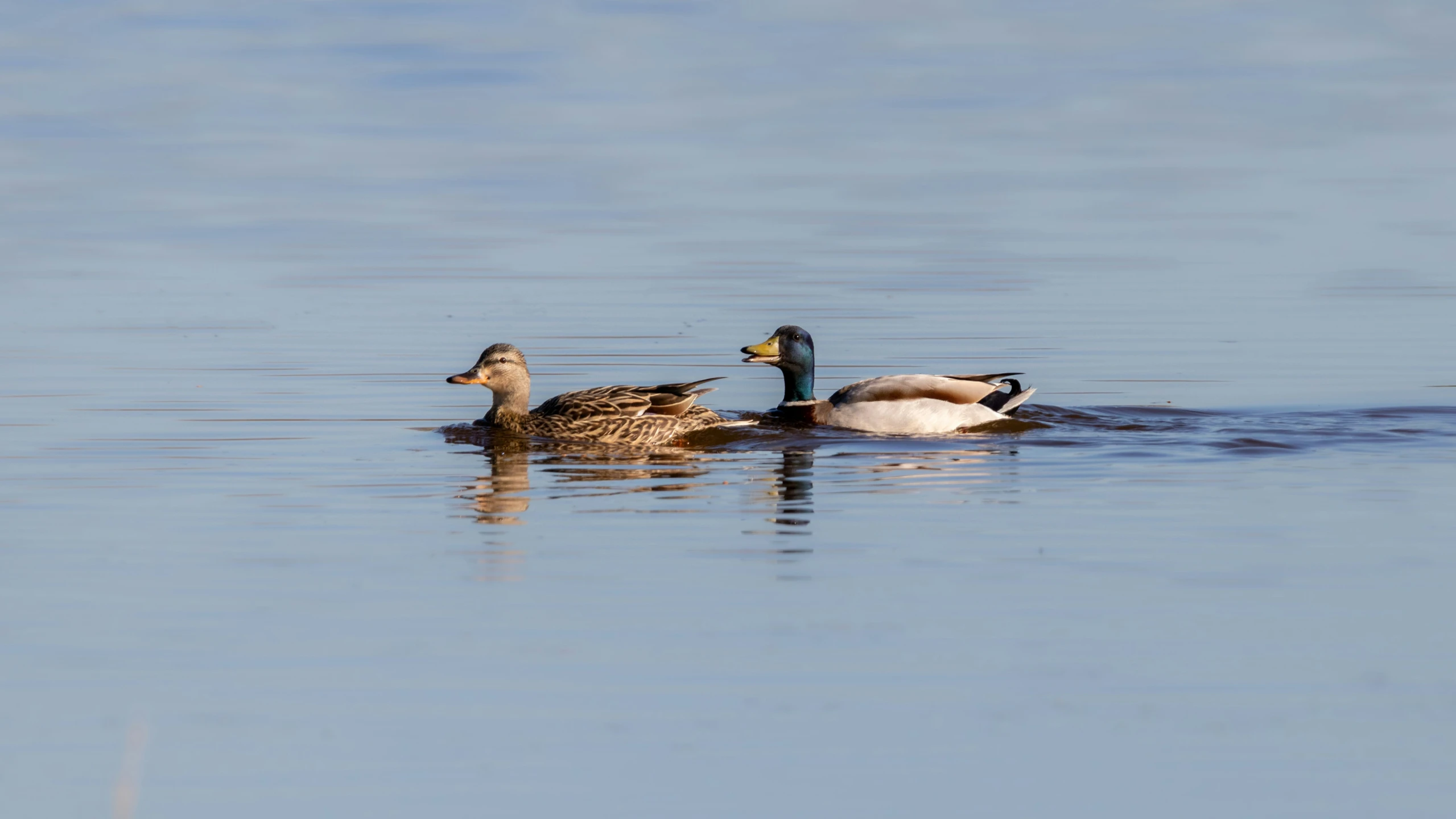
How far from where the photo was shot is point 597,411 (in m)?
16.3

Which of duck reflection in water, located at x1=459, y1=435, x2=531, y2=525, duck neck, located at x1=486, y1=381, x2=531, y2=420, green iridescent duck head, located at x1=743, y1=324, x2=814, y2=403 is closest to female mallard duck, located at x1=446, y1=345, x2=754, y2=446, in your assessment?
duck neck, located at x1=486, y1=381, x2=531, y2=420

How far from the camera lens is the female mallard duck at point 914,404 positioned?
17016 mm

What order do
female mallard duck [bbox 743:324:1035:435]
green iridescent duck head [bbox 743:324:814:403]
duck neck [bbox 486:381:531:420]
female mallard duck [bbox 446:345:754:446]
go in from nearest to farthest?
female mallard duck [bbox 446:345:754:446] → female mallard duck [bbox 743:324:1035:435] → duck neck [bbox 486:381:531:420] → green iridescent duck head [bbox 743:324:814:403]

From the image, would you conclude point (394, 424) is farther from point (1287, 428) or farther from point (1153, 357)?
point (1153, 357)

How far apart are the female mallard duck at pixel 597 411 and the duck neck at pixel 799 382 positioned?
1501mm

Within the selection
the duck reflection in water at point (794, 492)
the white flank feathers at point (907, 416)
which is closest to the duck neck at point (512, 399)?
the duck reflection in water at point (794, 492)

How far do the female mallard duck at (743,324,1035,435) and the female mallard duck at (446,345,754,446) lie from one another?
3.26 feet

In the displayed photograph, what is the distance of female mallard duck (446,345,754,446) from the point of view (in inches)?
641

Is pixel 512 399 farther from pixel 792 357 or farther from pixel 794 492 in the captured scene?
pixel 794 492

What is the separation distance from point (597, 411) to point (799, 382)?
2841mm

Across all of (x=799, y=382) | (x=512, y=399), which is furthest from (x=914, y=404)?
(x=512, y=399)

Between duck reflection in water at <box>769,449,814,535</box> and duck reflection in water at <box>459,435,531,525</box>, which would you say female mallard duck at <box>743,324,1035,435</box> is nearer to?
duck reflection in water at <box>769,449,814,535</box>

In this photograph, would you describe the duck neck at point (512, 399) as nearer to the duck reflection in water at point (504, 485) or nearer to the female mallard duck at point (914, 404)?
the duck reflection in water at point (504, 485)

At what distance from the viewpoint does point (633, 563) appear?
10.0 meters
